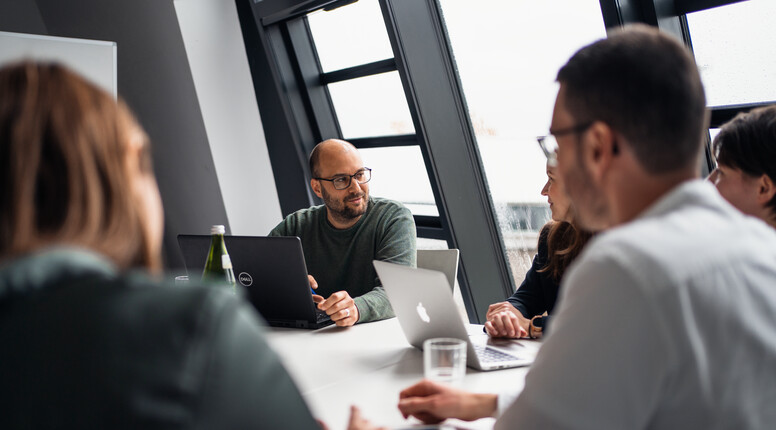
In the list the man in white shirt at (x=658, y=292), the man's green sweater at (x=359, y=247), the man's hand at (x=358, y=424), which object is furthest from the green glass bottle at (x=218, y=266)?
the man in white shirt at (x=658, y=292)

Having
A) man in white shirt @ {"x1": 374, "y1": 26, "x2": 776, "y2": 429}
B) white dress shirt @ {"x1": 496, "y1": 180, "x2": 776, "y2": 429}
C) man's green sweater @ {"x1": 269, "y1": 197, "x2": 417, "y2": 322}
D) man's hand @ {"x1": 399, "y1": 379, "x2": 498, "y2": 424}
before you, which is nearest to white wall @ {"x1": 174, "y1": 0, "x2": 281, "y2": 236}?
man's green sweater @ {"x1": 269, "y1": 197, "x2": 417, "y2": 322}

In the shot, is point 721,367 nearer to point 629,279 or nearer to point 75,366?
point 629,279

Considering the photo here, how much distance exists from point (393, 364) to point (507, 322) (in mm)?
382

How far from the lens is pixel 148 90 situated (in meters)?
4.15

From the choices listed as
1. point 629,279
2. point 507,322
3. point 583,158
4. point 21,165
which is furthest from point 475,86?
point 21,165

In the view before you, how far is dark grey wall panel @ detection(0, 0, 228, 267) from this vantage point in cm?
401

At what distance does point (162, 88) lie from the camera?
4.10 meters

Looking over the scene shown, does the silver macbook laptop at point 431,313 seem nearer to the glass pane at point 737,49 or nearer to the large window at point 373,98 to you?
the glass pane at point 737,49

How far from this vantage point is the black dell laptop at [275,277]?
1994mm

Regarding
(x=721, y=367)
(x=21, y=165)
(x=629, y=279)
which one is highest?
(x=21, y=165)

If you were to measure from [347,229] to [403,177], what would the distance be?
4.13 feet

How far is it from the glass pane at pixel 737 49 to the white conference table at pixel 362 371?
130 cm

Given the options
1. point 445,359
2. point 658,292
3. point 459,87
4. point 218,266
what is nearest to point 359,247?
point 218,266

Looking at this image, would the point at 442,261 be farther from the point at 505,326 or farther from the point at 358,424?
the point at 358,424
